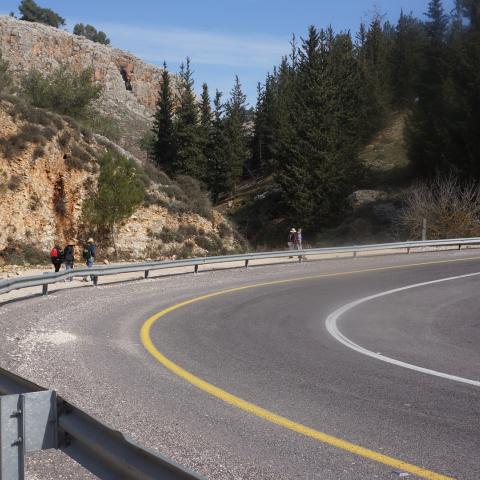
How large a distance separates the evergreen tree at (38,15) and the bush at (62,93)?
397ft

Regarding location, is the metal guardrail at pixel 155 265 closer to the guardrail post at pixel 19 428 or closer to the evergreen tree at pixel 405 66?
the guardrail post at pixel 19 428

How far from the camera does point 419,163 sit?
53.4 metres

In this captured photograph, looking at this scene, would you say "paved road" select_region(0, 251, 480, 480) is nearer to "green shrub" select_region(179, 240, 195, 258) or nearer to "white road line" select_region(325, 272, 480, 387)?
"white road line" select_region(325, 272, 480, 387)

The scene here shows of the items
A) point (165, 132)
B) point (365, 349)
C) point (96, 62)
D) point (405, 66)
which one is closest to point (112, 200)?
point (365, 349)

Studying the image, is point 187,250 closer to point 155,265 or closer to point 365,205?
point 155,265

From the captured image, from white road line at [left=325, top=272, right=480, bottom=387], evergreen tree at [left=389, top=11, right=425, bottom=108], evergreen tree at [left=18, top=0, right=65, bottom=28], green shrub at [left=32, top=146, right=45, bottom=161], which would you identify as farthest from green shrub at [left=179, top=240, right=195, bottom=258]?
evergreen tree at [left=18, top=0, right=65, bottom=28]

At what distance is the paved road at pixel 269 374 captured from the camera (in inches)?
190

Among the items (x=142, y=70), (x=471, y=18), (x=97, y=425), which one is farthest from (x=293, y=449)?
(x=142, y=70)

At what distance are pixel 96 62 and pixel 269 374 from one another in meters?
147

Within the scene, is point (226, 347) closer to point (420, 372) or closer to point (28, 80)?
point (420, 372)

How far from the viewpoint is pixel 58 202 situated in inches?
1237

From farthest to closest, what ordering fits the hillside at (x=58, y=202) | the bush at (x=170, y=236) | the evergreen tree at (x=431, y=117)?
1. the evergreen tree at (x=431, y=117)
2. the bush at (x=170, y=236)
3. the hillside at (x=58, y=202)

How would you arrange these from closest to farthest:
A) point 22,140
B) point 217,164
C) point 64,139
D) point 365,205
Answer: point 22,140 < point 64,139 < point 365,205 < point 217,164

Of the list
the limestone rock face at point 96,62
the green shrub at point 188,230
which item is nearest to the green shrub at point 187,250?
the green shrub at point 188,230
